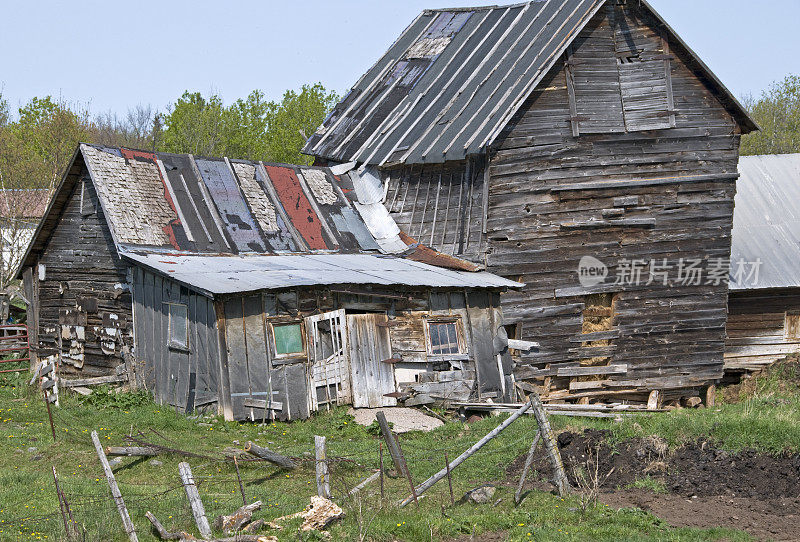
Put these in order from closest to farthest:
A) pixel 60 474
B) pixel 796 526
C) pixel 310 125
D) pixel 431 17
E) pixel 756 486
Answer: pixel 796 526 < pixel 756 486 < pixel 60 474 < pixel 431 17 < pixel 310 125

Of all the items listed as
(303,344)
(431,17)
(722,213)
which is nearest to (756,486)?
(303,344)

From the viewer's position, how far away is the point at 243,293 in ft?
52.3

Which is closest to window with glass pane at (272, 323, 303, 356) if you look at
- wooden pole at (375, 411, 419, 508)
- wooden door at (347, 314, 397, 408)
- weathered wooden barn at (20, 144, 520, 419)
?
weathered wooden barn at (20, 144, 520, 419)

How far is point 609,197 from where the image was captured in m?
20.8

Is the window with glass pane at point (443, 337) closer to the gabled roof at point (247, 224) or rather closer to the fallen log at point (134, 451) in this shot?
the gabled roof at point (247, 224)

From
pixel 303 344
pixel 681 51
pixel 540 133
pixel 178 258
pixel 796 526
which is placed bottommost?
pixel 796 526

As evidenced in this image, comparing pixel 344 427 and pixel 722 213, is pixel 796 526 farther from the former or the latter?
pixel 722 213

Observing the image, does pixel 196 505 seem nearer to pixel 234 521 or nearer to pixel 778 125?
pixel 234 521

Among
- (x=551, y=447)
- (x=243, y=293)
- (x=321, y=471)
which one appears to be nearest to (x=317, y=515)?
(x=321, y=471)

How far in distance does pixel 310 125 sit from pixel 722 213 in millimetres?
29623

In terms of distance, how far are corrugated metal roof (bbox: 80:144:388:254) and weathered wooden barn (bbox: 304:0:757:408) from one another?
2104mm

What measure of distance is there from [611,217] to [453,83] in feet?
19.9

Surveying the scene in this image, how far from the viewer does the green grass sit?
385 inches

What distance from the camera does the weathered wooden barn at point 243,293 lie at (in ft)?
54.2
